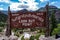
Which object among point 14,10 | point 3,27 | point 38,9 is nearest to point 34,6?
point 38,9

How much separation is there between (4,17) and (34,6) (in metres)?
0.39

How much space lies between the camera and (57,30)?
2.87m

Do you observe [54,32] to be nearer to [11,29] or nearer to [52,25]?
[52,25]

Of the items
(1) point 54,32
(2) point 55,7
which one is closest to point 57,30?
(1) point 54,32

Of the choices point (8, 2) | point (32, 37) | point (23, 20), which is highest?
point (8, 2)

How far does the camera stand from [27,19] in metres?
2.92

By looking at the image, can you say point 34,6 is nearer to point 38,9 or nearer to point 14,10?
point 38,9

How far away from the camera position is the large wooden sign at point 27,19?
2893 mm

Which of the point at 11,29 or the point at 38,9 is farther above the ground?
the point at 38,9

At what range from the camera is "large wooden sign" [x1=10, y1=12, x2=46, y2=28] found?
2.89m

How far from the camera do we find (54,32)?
2869 mm

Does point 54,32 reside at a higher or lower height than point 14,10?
lower

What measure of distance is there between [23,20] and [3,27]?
0.26 m

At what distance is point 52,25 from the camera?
2.88 metres
